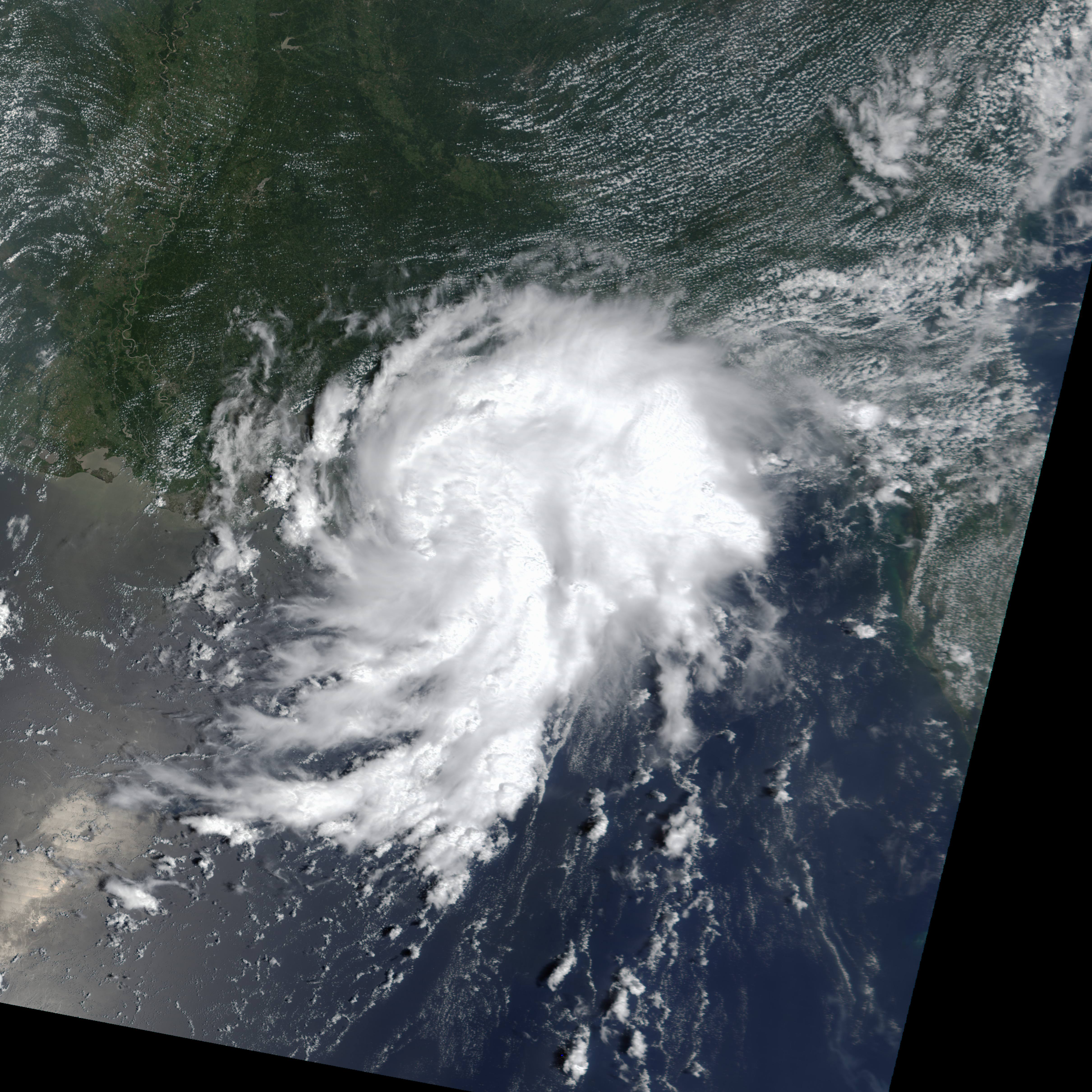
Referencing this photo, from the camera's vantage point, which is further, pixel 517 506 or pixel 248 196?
pixel 248 196

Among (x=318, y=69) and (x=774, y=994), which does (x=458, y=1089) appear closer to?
(x=774, y=994)

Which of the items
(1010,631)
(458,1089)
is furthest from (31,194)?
(1010,631)

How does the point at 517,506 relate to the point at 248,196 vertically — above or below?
below

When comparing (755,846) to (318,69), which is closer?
(755,846)

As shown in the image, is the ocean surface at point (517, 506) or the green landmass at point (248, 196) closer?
the ocean surface at point (517, 506)

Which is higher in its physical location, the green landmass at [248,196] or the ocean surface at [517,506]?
the green landmass at [248,196]

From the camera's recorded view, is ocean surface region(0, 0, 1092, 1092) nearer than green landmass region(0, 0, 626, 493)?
Yes

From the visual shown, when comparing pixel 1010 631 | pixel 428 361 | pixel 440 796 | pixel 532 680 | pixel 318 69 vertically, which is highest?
pixel 318 69

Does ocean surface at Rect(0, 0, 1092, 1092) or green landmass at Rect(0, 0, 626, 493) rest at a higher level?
green landmass at Rect(0, 0, 626, 493)

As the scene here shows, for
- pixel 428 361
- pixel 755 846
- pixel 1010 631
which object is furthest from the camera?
pixel 428 361

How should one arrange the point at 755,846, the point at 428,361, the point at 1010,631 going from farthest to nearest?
the point at 428,361, the point at 755,846, the point at 1010,631

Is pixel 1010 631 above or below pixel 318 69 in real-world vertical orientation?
below
